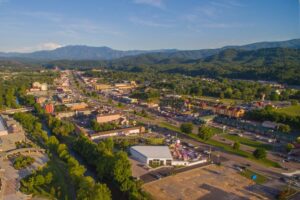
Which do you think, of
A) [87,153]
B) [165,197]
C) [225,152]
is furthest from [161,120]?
[165,197]

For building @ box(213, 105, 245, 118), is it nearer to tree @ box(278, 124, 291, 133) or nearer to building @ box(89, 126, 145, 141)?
tree @ box(278, 124, 291, 133)

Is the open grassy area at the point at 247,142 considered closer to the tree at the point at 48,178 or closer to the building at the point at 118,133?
the building at the point at 118,133

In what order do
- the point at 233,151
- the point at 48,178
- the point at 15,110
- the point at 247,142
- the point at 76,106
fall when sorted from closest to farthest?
1. the point at 48,178
2. the point at 233,151
3. the point at 247,142
4. the point at 15,110
5. the point at 76,106

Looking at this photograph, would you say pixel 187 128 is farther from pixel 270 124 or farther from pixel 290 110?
pixel 290 110

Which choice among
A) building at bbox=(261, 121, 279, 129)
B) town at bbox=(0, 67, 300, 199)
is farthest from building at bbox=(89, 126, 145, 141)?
building at bbox=(261, 121, 279, 129)

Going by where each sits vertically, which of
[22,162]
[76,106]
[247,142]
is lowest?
[247,142]

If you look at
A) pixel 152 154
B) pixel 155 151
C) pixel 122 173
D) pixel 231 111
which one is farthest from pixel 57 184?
pixel 231 111
